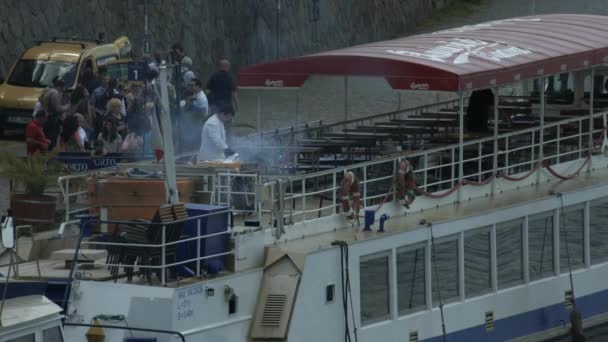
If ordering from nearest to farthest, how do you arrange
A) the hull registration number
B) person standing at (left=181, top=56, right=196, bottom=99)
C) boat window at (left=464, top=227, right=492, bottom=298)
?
boat window at (left=464, top=227, right=492, bottom=298) < person standing at (left=181, top=56, right=196, bottom=99) < the hull registration number

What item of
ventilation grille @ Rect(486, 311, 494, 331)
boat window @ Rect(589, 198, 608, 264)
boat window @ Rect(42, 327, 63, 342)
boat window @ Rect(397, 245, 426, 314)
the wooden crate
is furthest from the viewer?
boat window @ Rect(589, 198, 608, 264)

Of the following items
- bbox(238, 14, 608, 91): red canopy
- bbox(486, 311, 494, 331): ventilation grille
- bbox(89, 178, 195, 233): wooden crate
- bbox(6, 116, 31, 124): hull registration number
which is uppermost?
bbox(238, 14, 608, 91): red canopy

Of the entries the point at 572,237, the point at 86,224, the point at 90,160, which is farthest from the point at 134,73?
the point at 86,224

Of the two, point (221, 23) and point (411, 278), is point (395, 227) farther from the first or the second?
point (221, 23)

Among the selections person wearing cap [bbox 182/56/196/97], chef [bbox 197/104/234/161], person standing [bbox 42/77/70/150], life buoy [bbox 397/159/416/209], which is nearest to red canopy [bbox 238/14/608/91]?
life buoy [bbox 397/159/416/209]

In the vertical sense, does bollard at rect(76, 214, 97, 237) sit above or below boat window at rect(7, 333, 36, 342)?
above

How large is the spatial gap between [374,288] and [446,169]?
3922 millimetres

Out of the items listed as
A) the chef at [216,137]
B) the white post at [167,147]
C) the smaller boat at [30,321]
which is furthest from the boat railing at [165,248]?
the chef at [216,137]

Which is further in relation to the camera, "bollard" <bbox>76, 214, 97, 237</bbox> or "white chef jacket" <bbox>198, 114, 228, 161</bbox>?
"white chef jacket" <bbox>198, 114, 228, 161</bbox>

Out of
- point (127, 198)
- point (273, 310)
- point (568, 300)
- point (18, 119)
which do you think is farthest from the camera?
point (18, 119)

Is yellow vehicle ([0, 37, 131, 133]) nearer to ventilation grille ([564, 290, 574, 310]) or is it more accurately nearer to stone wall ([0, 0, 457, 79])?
stone wall ([0, 0, 457, 79])

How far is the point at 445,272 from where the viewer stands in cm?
1812

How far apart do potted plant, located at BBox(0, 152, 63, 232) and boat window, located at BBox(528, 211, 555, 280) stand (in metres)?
5.30

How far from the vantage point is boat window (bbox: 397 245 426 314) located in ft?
57.1
